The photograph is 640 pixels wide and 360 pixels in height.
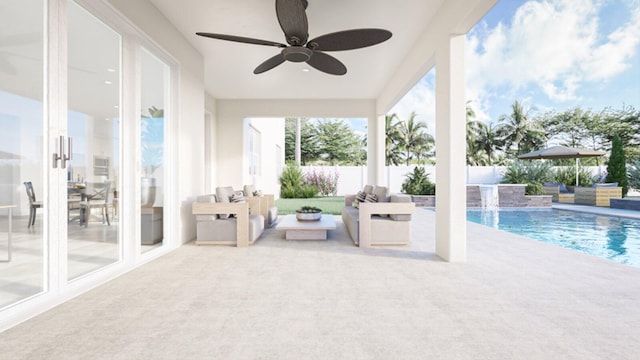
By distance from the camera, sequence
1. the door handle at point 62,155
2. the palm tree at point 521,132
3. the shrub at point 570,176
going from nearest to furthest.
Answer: the door handle at point 62,155
the shrub at point 570,176
the palm tree at point 521,132

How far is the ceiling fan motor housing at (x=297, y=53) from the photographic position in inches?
122

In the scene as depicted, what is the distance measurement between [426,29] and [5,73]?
4505 mm

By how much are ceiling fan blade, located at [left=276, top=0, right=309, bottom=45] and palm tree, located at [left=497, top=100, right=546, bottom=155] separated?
60.3 feet

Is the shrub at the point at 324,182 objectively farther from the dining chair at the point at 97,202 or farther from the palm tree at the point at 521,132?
the palm tree at the point at 521,132

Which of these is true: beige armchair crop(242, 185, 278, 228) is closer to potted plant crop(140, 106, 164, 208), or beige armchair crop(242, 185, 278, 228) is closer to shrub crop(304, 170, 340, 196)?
potted plant crop(140, 106, 164, 208)

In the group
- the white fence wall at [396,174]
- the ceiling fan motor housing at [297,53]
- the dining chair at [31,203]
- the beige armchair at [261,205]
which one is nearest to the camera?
the dining chair at [31,203]

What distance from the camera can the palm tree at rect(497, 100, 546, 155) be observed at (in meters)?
17.3

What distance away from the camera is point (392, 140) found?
59.6ft

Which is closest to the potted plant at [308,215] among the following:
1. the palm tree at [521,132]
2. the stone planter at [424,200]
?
the stone planter at [424,200]

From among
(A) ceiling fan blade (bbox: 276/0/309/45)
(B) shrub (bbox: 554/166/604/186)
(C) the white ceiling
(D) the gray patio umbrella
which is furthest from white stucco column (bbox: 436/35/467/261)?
(B) shrub (bbox: 554/166/604/186)

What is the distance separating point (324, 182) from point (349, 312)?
11.8m

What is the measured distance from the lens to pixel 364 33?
2926 mm

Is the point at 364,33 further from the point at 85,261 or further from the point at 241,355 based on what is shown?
the point at 85,261

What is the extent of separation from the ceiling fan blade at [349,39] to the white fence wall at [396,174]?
9265 millimetres
